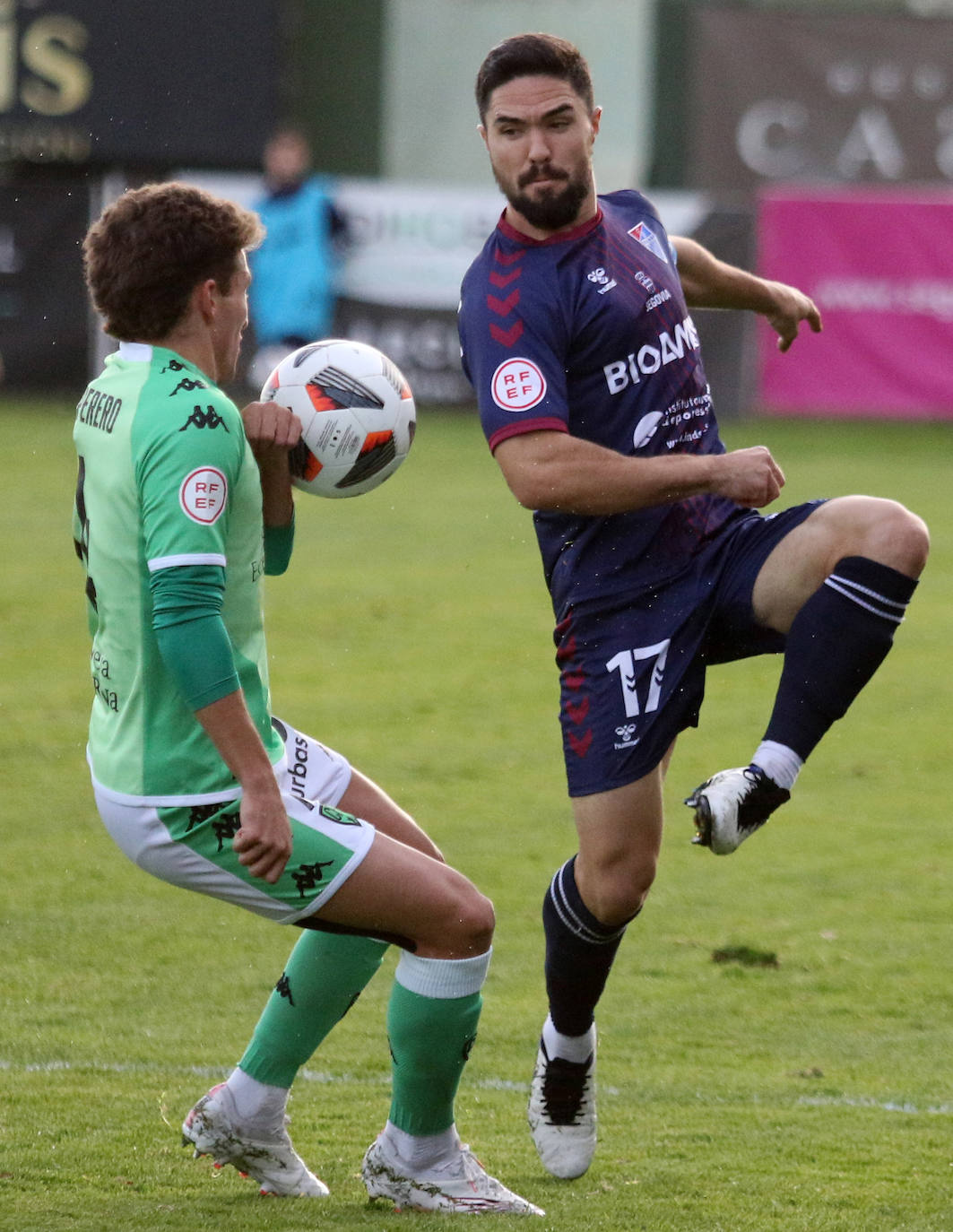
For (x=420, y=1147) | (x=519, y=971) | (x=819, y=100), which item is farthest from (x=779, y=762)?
(x=819, y=100)

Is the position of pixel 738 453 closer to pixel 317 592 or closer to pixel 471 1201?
pixel 471 1201

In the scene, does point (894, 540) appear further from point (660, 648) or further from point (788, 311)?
point (788, 311)

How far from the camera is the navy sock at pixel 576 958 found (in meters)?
4.54

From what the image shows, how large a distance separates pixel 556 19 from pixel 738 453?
73.1 feet

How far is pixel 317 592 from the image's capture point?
11492 mm

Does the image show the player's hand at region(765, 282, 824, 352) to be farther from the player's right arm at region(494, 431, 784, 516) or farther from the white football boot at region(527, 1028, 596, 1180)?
the white football boot at region(527, 1028, 596, 1180)

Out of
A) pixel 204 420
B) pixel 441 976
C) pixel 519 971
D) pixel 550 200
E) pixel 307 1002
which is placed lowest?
pixel 519 971

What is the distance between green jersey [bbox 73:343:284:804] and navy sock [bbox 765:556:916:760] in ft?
3.87

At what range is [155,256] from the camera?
3.60 metres

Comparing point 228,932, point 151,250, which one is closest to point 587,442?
point 151,250

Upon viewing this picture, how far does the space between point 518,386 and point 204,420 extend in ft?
3.02

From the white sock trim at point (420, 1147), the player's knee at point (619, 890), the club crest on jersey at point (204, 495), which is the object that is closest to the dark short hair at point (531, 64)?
the club crest on jersey at point (204, 495)

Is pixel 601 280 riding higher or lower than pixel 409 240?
higher

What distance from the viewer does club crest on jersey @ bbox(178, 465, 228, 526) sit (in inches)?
136
